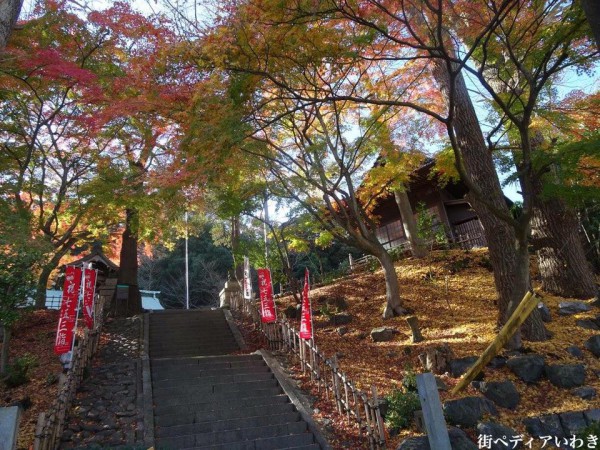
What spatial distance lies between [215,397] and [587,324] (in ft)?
27.4

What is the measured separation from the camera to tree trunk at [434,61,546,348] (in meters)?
8.95

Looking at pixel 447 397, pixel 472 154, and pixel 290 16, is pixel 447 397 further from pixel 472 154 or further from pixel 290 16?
pixel 290 16

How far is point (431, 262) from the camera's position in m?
16.6

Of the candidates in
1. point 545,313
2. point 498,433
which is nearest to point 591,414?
point 498,433

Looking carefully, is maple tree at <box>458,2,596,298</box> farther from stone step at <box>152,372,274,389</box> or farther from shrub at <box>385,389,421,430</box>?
stone step at <box>152,372,274,389</box>

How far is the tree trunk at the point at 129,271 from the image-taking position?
56.5 ft

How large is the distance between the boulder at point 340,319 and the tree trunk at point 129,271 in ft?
30.0

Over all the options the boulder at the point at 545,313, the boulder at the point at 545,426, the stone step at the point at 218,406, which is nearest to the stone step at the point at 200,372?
the stone step at the point at 218,406

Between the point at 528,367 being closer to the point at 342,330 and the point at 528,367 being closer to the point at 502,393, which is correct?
the point at 502,393

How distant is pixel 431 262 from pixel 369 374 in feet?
Answer: 29.6

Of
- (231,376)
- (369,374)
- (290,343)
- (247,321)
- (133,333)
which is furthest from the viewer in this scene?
(247,321)

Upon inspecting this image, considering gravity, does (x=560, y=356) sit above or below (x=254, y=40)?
below

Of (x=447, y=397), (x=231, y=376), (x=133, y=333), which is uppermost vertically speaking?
(x=133, y=333)

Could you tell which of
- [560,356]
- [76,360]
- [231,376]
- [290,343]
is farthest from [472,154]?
[76,360]
